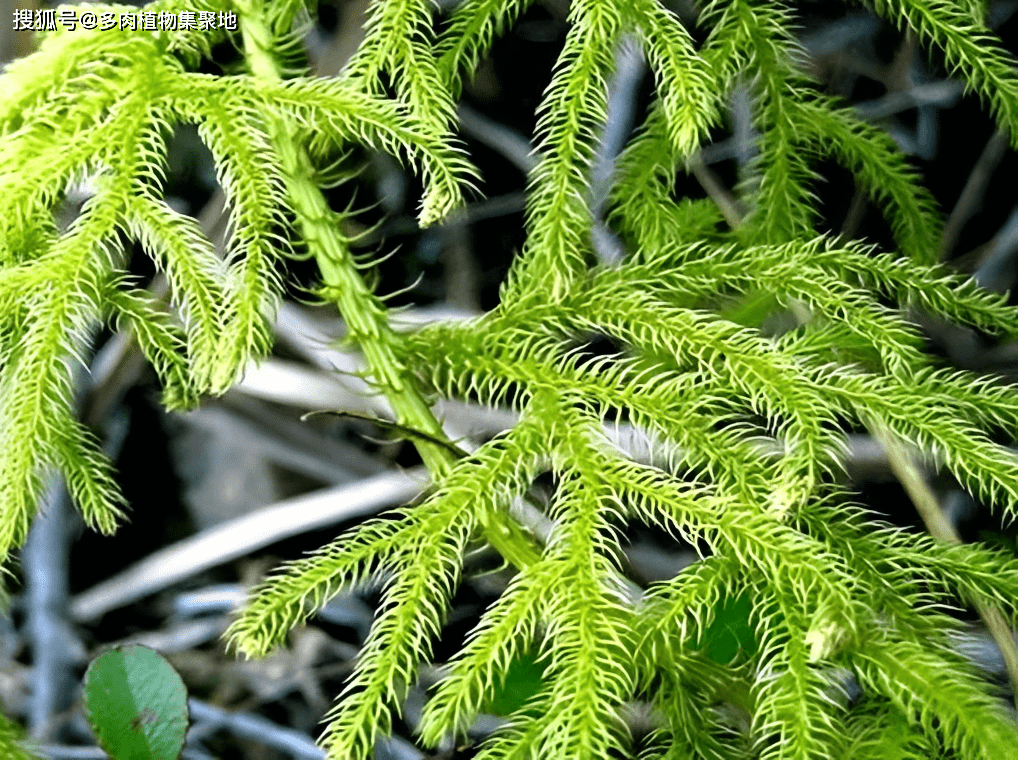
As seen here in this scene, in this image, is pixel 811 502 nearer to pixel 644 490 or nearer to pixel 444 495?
pixel 644 490

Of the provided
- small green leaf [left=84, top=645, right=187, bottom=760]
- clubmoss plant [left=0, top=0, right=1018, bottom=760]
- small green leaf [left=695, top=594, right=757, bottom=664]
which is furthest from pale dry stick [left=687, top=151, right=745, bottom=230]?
small green leaf [left=84, top=645, right=187, bottom=760]

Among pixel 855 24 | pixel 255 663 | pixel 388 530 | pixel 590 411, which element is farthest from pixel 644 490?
pixel 855 24

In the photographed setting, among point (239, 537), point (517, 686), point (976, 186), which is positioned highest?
point (976, 186)

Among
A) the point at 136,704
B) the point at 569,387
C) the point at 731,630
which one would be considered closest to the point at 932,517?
the point at 731,630

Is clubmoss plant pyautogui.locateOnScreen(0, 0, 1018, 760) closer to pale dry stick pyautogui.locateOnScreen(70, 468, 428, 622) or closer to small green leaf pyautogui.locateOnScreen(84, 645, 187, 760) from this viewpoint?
small green leaf pyautogui.locateOnScreen(84, 645, 187, 760)

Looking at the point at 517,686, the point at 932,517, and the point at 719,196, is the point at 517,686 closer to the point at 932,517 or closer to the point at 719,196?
the point at 932,517

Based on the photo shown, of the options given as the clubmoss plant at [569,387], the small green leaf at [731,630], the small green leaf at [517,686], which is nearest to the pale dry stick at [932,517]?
the clubmoss plant at [569,387]
